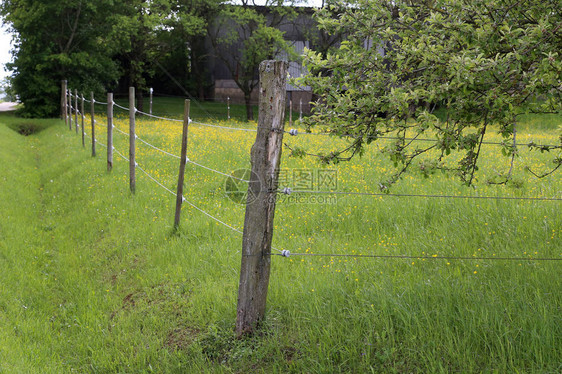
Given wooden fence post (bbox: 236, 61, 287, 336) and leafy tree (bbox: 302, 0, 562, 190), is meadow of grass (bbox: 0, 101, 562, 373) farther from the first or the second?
leafy tree (bbox: 302, 0, 562, 190)

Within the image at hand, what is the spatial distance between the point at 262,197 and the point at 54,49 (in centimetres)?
2924

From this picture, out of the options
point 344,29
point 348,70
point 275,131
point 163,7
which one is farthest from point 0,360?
point 163,7

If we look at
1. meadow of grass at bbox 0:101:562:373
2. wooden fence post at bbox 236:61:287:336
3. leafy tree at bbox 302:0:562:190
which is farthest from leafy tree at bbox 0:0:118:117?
leafy tree at bbox 302:0:562:190

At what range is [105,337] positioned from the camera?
4.51 m

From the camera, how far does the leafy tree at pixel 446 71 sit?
276 cm

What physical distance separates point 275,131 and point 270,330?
176 centimetres

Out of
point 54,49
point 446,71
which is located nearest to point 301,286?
point 446,71

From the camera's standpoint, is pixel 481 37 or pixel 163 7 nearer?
pixel 481 37

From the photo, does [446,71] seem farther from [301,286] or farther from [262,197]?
[301,286]

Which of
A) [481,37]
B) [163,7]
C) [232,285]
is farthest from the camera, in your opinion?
[163,7]

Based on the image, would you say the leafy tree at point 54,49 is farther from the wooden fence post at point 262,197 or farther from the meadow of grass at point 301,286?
the wooden fence post at point 262,197

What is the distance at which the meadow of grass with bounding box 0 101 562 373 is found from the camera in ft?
11.5

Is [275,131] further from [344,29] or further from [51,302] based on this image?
[51,302]

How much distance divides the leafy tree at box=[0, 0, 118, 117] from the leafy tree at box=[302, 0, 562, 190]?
26966 millimetres
